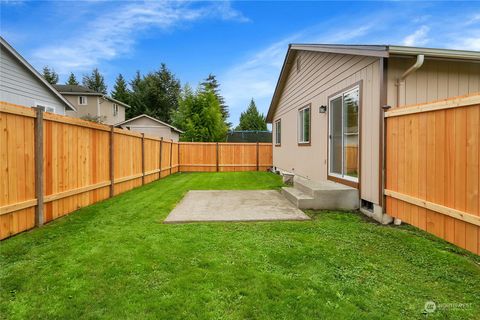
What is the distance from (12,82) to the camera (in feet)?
29.3

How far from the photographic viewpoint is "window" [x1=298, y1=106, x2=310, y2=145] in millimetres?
8312

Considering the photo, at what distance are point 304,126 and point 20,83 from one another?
918 cm

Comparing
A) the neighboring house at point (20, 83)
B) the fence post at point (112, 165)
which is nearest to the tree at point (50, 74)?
the neighboring house at point (20, 83)

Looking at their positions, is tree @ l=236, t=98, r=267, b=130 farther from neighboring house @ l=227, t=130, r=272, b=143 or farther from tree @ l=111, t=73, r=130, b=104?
neighboring house @ l=227, t=130, r=272, b=143

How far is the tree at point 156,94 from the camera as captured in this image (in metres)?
35.5

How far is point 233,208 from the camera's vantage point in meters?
5.28

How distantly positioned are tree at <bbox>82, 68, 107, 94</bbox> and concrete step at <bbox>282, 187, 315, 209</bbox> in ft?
134

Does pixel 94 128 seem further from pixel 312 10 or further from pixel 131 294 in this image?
pixel 312 10

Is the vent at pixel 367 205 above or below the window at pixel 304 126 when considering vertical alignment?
below

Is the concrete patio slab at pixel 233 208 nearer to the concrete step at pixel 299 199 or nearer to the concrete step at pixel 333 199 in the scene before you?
the concrete step at pixel 299 199

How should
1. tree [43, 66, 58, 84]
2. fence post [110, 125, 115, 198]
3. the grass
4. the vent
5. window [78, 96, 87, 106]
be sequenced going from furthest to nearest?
tree [43, 66, 58, 84], window [78, 96, 87, 106], fence post [110, 125, 115, 198], the vent, the grass

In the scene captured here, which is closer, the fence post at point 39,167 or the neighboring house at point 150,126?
the fence post at point 39,167

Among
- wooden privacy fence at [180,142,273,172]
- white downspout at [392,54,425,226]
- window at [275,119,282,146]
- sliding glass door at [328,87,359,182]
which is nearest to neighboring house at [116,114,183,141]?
wooden privacy fence at [180,142,273,172]

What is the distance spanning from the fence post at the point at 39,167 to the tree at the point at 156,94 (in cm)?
3158
